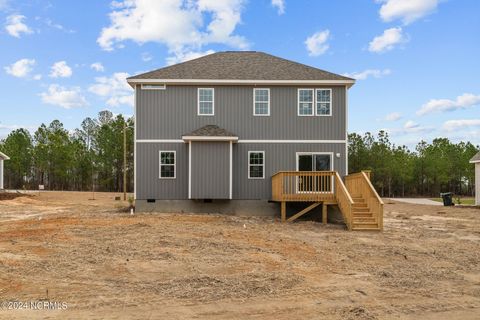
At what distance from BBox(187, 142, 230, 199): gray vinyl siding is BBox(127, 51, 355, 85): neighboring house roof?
3337 mm

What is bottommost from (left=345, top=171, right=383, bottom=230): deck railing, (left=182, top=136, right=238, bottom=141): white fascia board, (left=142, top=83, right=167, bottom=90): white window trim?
(left=345, top=171, right=383, bottom=230): deck railing

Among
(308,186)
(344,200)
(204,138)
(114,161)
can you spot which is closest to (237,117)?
(204,138)

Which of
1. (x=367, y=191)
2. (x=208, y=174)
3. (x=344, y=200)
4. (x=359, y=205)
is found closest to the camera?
(x=344, y=200)

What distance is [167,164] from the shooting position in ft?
63.3

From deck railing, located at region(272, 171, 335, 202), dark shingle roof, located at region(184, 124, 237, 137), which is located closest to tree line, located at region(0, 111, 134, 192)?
dark shingle roof, located at region(184, 124, 237, 137)

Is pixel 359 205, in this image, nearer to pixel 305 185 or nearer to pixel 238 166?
pixel 305 185

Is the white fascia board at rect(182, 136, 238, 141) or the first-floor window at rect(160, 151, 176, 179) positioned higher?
the white fascia board at rect(182, 136, 238, 141)

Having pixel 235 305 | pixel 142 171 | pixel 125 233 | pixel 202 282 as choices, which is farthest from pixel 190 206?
pixel 235 305

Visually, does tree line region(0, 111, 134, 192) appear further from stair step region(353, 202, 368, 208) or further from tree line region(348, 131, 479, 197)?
stair step region(353, 202, 368, 208)

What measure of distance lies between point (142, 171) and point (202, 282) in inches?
489

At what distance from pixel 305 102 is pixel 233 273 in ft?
41.4

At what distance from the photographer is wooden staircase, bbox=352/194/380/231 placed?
49.7ft

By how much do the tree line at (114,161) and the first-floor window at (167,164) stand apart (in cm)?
3376

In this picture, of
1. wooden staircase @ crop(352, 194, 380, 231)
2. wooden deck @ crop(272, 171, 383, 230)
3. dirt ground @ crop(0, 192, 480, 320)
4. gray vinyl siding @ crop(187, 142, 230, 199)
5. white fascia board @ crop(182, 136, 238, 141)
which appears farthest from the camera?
gray vinyl siding @ crop(187, 142, 230, 199)
